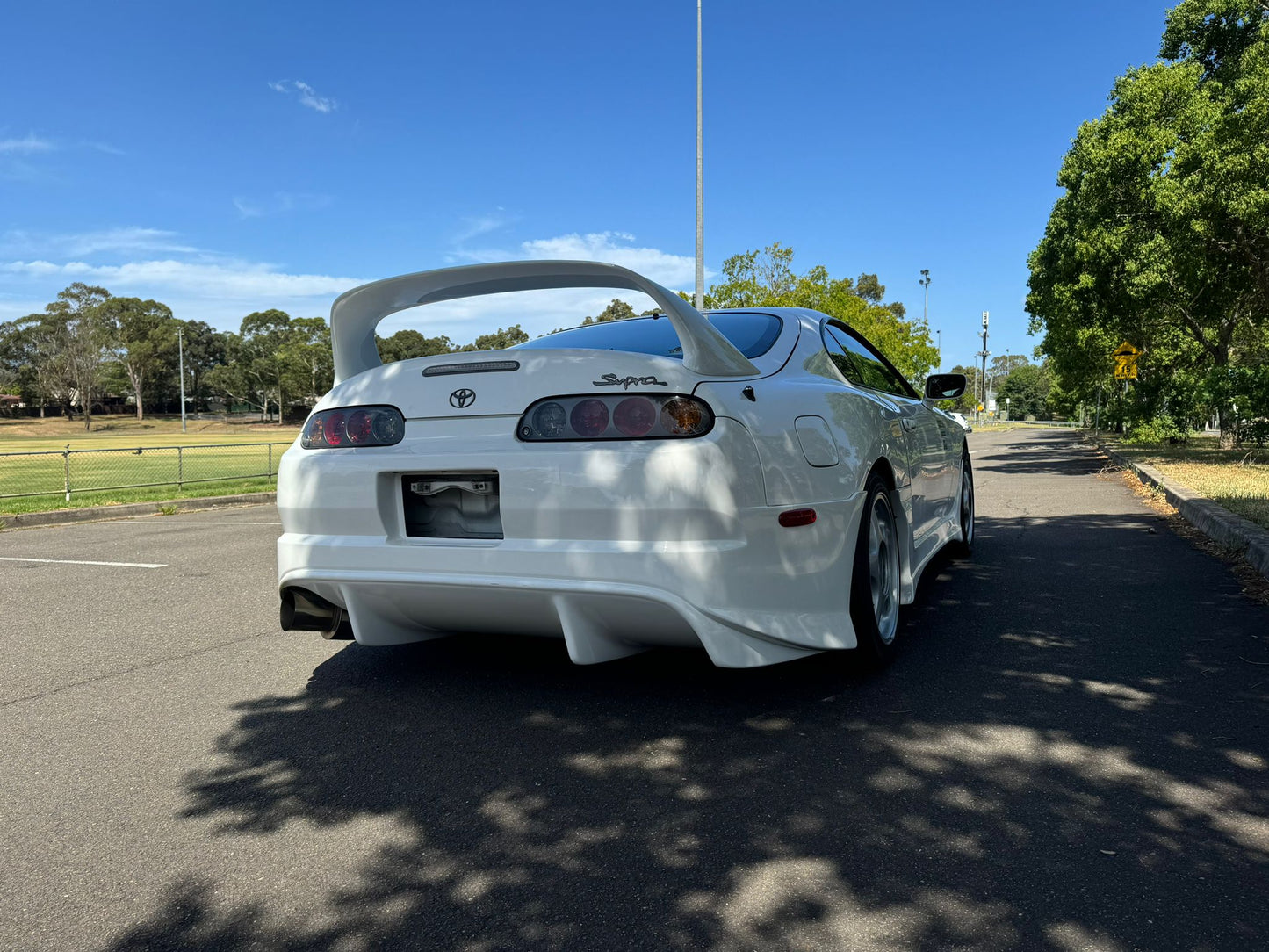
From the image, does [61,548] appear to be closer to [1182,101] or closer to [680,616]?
[680,616]

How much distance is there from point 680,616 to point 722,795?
0.54 metres

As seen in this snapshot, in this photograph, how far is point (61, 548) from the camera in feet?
28.1

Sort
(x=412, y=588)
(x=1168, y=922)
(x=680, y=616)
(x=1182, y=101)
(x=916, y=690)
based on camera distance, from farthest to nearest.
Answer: (x=1182, y=101) → (x=916, y=690) → (x=412, y=588) → (x=680, y=616) → (x=1168, y=922)

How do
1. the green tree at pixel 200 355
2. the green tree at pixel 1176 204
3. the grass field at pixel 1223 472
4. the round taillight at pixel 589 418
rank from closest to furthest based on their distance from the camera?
the round taillight at pixel 589 418 < the grass field at pixel 1223 472 < the green tree at pixel 1176 204 < the green tree at pixel 200 355

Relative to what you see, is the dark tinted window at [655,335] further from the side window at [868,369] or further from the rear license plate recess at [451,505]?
the rear license plate recess at [451,505]

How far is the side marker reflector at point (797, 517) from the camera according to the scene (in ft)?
10.1

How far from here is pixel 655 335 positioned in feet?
12.2

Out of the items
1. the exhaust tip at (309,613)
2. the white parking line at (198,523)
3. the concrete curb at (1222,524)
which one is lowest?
the white parking line at (198,523)

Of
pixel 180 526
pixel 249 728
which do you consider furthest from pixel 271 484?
pixel 249 728

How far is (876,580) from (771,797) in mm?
1426

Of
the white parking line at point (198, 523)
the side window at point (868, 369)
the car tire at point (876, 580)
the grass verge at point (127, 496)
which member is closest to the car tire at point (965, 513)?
the side window at point (868, 369)

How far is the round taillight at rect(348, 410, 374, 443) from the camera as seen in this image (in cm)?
335

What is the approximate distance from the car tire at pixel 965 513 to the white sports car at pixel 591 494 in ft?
9.50

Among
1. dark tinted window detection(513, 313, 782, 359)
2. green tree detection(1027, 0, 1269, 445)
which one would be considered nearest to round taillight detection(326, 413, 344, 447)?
dark tinted window detection(513, 313, 782, 359)
